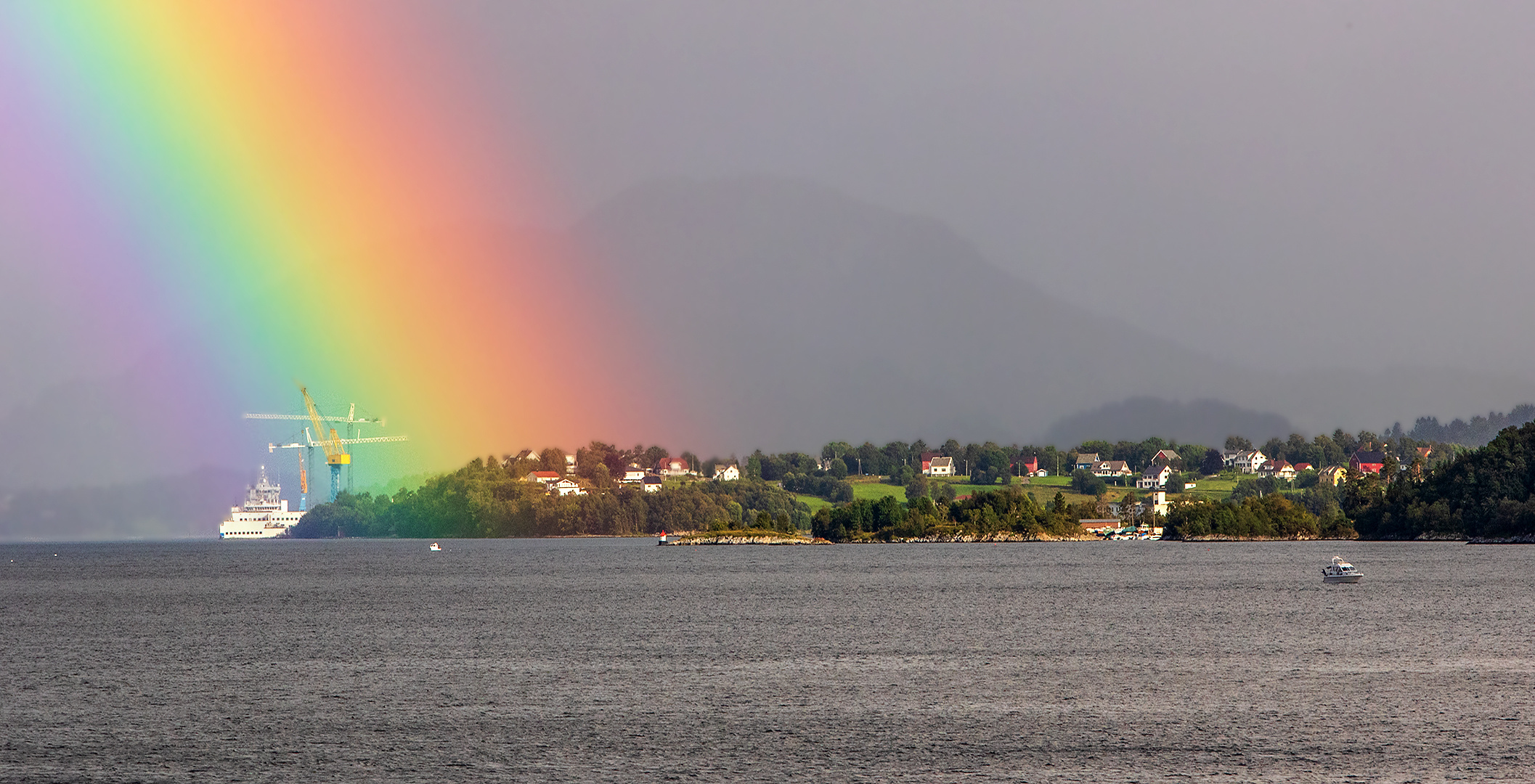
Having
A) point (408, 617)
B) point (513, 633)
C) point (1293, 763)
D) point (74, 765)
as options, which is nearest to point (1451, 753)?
point (1293, 763)

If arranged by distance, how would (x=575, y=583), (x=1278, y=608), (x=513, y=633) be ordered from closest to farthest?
(x=513, y=633), (x=1278, y=608), (x=575, y=583)

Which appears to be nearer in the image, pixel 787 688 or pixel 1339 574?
pixel 787 688

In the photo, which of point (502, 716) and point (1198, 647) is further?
point (1198, 647)

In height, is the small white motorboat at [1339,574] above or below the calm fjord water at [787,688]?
below

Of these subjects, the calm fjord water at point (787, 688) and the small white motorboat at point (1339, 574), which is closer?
the calm fjord water at point (787, 688)

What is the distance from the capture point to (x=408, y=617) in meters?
103

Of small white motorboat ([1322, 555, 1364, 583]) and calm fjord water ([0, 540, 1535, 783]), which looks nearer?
calm fjord water ([0, 540, 1535, 783])

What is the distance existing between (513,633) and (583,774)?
154ft

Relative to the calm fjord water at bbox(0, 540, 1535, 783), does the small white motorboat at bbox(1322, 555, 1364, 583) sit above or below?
below

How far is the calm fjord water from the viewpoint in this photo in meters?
43.9

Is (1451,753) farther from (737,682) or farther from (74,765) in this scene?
(74,765)

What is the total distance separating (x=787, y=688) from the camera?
60469 millimetres

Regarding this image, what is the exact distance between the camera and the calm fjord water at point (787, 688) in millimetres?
43938

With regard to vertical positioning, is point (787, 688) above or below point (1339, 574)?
above
